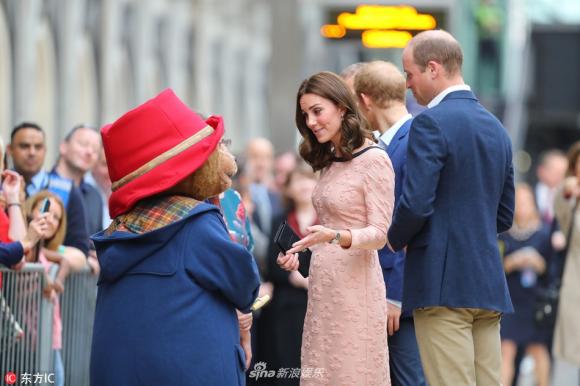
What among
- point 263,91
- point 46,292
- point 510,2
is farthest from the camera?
point 263,91

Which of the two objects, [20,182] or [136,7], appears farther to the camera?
[136,7]

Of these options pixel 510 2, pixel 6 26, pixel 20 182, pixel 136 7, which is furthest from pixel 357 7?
→ pixel 20 182

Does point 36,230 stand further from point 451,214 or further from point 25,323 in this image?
point 451,214

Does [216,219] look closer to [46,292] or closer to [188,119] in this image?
[188,119]

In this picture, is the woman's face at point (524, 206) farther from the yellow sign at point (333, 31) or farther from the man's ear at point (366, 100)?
the yellow sign at point (333, 31)

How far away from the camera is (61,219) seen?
32.6ft

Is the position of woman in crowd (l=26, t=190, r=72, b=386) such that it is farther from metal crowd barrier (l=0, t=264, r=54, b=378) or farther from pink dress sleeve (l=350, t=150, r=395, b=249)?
pink dress sleeve (l=350, t=150, r=395, b=249)

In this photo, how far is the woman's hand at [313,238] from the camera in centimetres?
712

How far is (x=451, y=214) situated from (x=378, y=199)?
36 cm

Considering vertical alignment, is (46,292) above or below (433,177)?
below

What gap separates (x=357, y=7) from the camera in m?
28.3

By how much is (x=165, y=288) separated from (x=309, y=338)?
136 cm

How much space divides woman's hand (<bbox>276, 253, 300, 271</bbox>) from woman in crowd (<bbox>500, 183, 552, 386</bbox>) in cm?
806

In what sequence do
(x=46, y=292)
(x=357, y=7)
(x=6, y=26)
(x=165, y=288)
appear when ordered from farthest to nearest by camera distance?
(x=357, y=7)
(x=6, y=26)
(x=46, y=292)
(x=165, y=288)
